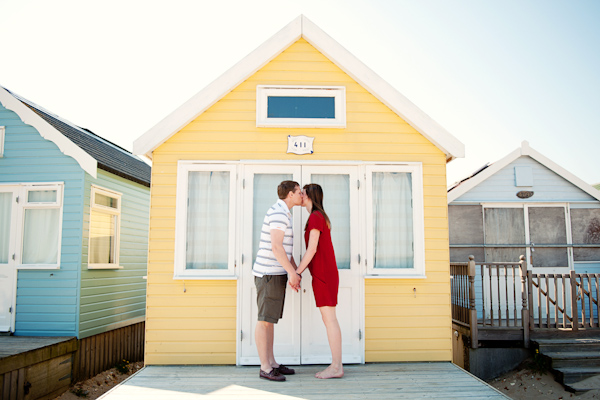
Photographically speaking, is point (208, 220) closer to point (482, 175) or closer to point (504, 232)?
point (482, 175)

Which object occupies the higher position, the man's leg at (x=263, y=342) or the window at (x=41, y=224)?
the window at (x=41, y=224)

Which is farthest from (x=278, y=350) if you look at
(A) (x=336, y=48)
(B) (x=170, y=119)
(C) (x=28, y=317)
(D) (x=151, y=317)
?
(C) (x=28, y=317)

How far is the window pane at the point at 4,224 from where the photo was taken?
8.15 metres

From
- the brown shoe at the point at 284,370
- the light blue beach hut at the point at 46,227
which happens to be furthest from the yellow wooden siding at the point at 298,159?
the light blue beach hut at the point at 46,227

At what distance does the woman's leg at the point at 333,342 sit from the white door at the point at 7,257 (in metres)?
5.66

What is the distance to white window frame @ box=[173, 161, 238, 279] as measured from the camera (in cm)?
580

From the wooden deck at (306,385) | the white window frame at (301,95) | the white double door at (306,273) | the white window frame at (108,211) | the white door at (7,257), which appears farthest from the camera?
the white window frame at (108,211)

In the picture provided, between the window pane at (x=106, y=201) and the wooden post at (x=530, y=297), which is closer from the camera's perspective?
the wooden post at (x=530, y=297)

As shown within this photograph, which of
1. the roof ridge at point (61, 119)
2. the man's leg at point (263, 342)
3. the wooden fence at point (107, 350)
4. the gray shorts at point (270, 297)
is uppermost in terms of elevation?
the roof ridge at point (61, 119)

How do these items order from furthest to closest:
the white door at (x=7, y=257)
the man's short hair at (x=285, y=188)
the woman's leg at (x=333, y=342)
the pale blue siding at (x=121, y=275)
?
the pale blue siding at (x=121, y=275) → the white door at (x=7, y=257) → the man's short hair at (x=285, y=188) → the woman's leg at (x=333, y=342)

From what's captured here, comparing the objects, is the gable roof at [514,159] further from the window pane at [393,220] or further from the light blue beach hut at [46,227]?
the light blue beach hut at [46,227]

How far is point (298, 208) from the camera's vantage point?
5.81 m

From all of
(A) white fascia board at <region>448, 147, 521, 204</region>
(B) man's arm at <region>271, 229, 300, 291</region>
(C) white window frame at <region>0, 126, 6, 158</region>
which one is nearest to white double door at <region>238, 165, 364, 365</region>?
(B) man's arm at <region>271, 229, 300, 291</region>

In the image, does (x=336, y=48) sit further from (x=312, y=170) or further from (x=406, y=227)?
(x=406, y=227)
